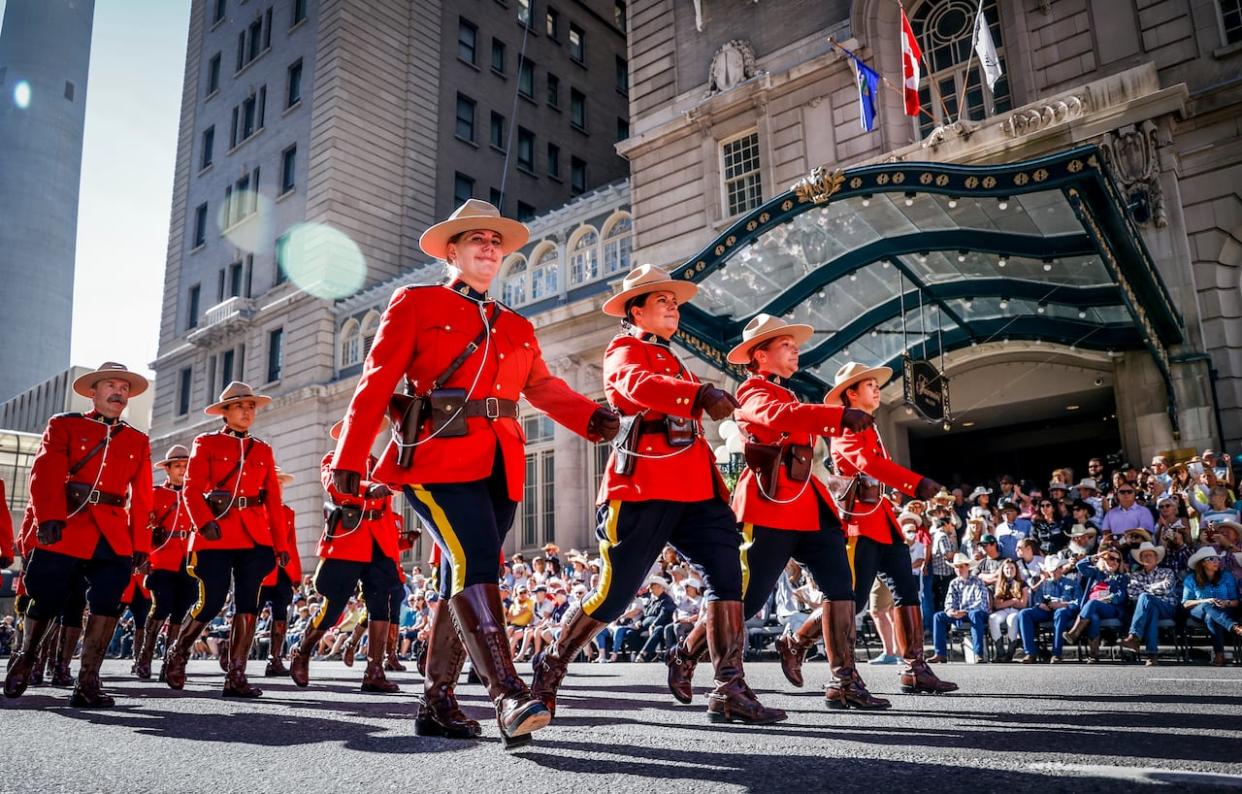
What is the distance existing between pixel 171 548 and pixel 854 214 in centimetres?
991

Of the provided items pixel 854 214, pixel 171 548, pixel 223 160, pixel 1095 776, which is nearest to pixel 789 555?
pixel 1095 776

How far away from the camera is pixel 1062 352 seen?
1588 cm

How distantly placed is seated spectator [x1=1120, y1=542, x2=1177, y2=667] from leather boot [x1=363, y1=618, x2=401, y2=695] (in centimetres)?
777

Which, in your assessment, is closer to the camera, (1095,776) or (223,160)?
(1095,776)

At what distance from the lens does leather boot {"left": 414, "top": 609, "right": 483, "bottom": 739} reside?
3.91 meters

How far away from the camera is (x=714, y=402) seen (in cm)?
413

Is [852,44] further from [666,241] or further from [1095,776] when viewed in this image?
[1095,776]

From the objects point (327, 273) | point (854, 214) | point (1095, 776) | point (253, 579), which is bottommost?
point (1095, 776)

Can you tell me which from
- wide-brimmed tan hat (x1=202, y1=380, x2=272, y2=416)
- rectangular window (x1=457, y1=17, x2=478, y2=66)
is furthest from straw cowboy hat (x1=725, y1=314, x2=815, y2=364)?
rectangular window (x1=457, y1=17, x2=478, y2=66)

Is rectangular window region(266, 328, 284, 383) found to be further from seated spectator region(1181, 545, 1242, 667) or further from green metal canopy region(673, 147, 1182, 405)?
seated spectator region(1181, 545, 1242, 667)

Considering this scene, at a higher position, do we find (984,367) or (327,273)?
(327,273)

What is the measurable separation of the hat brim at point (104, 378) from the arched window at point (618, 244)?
16165 millimetres

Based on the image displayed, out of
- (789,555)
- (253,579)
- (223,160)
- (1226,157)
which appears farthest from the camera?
(223,160)

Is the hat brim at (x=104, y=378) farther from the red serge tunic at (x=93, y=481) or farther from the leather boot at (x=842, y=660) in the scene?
the leather boot at (x=842, y=660)
